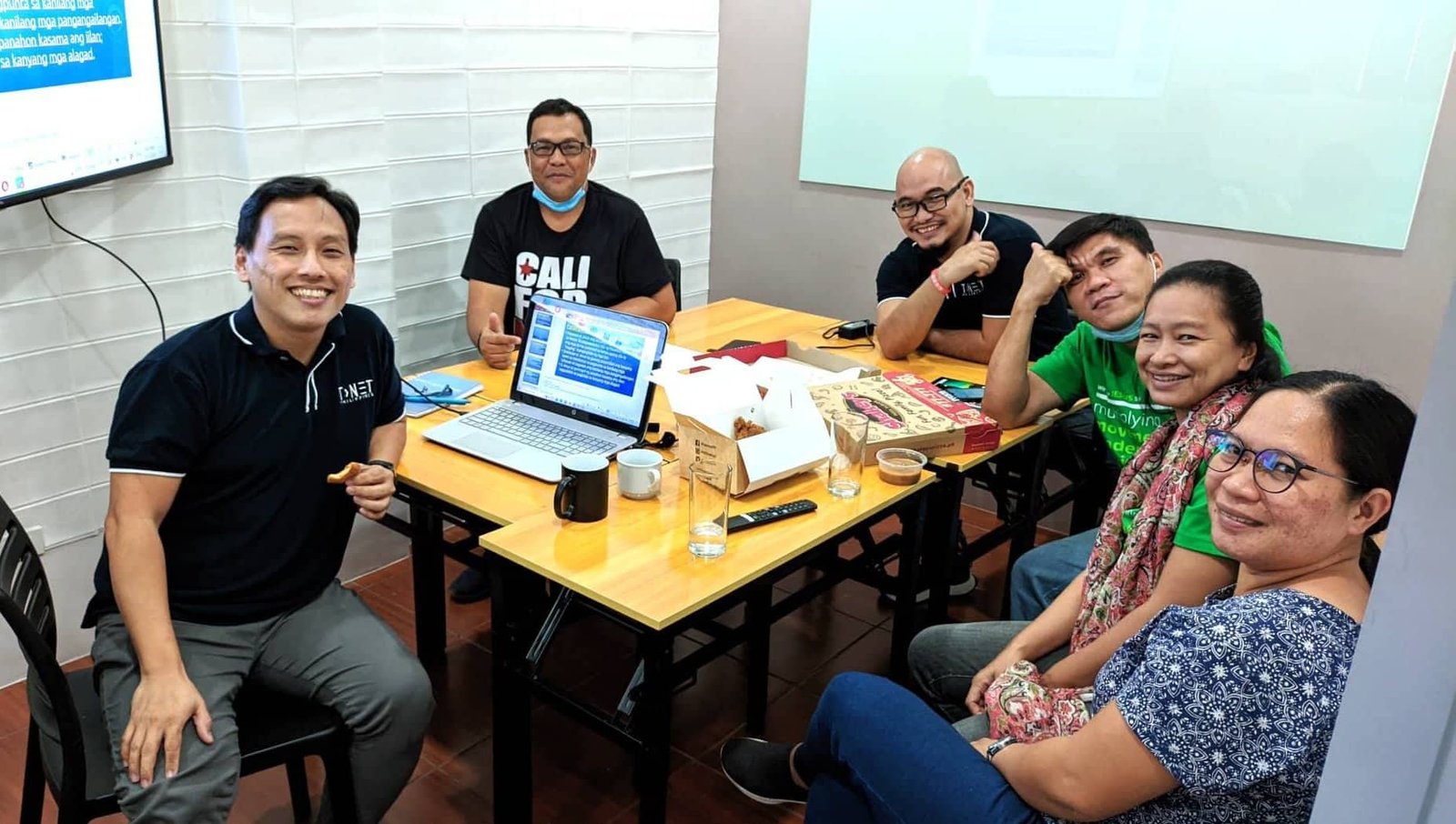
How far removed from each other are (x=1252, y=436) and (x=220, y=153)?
2504 mm

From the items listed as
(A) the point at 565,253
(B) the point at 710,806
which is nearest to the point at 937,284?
(A) the point at 565,253

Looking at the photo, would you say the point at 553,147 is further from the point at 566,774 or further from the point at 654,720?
the point at 654,720

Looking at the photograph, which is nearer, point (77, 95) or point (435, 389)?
point (77, 95)

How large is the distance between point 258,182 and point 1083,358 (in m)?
2.11

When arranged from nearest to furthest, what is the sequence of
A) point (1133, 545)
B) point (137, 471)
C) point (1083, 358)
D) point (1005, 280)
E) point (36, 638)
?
point (36, 638), point (137, 471), point (1133, 545), point (1083, 358), point (1005, 280)

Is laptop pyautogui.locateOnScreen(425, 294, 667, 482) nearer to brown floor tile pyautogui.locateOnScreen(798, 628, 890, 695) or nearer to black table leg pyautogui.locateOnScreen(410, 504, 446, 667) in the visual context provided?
black table leg pyautogui.locateOnScreen(410, 504, 446, 667)

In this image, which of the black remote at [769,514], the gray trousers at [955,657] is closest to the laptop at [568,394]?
the black remote at [769,514]

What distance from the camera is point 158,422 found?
173 cm

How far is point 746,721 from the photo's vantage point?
104 inches

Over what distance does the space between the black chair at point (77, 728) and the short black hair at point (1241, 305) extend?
1.69 meters

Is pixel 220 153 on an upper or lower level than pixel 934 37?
lower

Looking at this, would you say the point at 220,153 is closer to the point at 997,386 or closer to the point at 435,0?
the point at 435,0

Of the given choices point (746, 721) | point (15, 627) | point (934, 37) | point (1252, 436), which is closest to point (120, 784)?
point (15, 627)

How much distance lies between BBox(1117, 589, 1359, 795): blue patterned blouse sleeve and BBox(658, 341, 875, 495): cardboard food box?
936 millimetres
